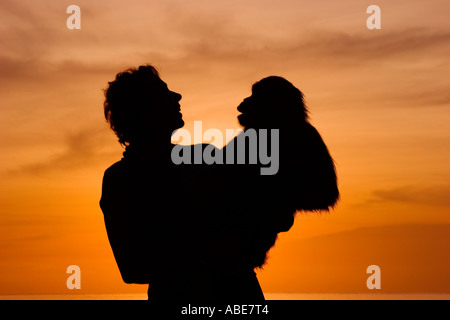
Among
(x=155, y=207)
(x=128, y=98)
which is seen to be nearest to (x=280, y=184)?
(x=155, y=207)

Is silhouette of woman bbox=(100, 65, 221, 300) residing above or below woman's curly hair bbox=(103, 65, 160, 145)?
below

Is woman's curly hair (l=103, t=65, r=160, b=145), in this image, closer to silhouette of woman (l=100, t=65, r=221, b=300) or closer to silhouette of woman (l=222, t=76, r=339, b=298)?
silhouette of woman (l=100, t=65, r=221, b=300)

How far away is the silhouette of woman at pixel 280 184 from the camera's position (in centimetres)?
270

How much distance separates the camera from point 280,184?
2.73 meters

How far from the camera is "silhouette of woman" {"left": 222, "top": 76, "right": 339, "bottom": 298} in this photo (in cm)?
270

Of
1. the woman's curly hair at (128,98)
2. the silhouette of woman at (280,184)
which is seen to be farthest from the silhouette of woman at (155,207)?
the silhouette of woman at (280,184)

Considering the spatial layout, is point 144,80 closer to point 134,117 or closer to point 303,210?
point 134,117

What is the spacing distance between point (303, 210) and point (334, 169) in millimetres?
222

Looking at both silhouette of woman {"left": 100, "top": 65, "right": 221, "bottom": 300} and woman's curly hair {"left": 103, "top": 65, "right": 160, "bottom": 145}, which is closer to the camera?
silhouette of woman {"left": 100, "top": 65, "right": 221, "bottom": 300}

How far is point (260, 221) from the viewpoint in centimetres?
272

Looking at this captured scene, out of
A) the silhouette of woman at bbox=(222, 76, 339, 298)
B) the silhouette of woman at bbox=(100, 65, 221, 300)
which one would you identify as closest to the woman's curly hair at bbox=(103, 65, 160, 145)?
the silhouette of woman at bbox=(100, 65, 221, 300)
